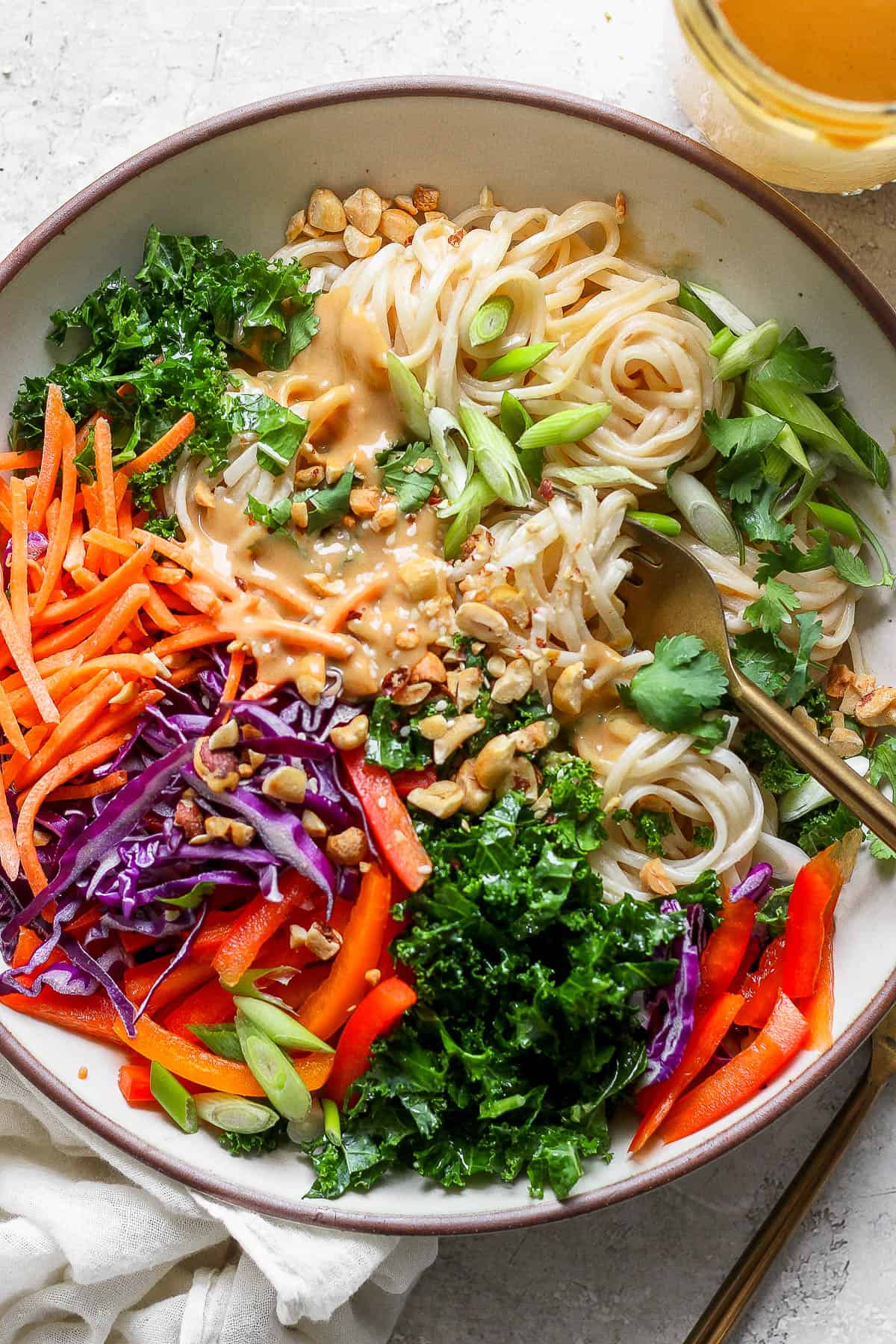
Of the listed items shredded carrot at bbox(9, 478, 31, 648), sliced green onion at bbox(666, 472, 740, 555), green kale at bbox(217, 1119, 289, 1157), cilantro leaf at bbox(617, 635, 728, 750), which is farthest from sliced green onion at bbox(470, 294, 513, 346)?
green kale at bbox(217, 1119, 289, 1157)

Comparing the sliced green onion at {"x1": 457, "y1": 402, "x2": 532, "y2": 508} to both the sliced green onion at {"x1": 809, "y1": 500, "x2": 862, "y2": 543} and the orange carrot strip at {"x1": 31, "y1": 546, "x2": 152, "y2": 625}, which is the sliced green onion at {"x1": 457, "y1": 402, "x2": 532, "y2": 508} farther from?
the orange carrot strip at {"x1": 31, "y1": 546, "x2": 152, "y2": 625}

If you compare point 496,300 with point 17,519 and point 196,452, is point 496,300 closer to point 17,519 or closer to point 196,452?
point 196,452

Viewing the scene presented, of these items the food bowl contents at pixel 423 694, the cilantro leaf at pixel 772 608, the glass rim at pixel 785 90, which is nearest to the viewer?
the glass rim at pixel 785 90

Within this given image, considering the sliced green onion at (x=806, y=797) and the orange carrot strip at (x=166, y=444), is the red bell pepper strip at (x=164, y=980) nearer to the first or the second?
the orange carrot strip at (x=166, y=444)

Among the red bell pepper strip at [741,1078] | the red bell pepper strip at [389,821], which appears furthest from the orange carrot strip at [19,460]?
the red bell pepper strip at [741,1078]

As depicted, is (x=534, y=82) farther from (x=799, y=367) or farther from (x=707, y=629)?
(x=707, y=629)

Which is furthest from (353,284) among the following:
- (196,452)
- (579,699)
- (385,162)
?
(579,699)
